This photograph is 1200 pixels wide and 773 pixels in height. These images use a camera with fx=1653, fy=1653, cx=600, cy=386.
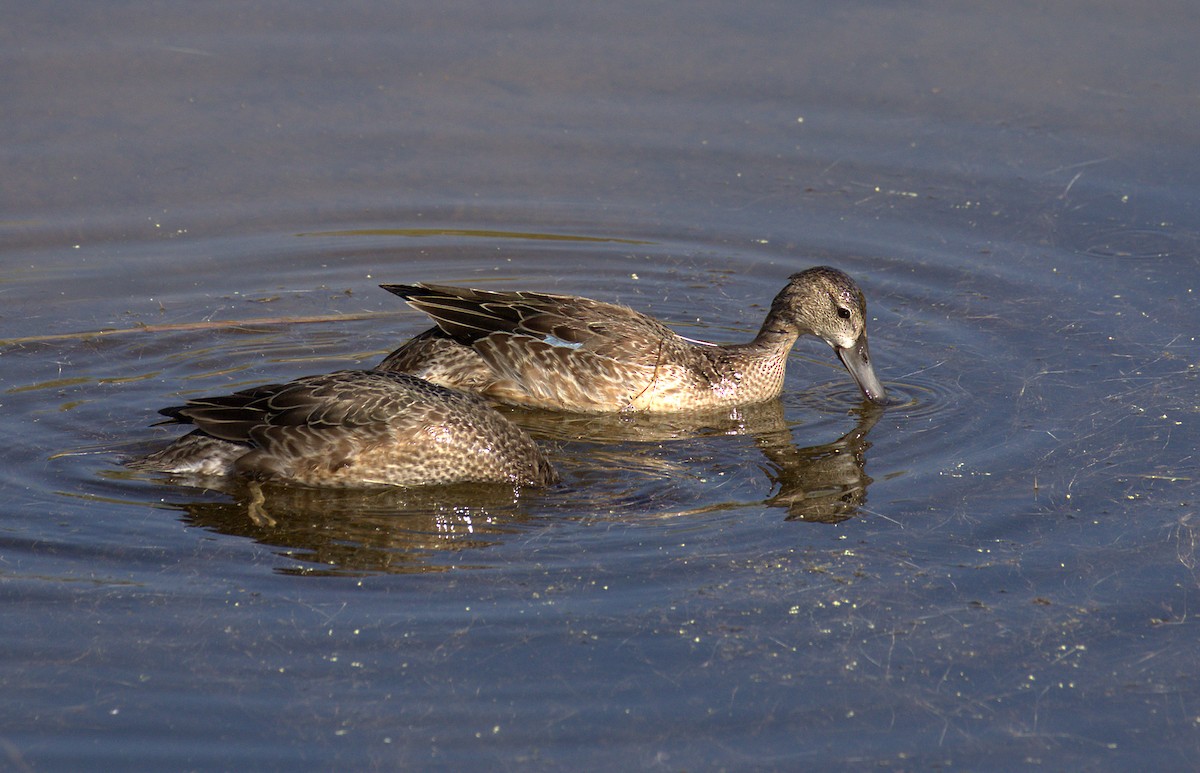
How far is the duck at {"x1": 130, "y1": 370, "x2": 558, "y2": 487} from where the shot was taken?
8.41 meters

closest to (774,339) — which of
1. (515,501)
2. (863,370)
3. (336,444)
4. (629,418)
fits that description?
(863,370)

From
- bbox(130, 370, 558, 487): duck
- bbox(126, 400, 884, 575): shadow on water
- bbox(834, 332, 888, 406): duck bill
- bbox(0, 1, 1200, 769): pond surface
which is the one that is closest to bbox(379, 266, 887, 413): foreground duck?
bbox(834, 332, 888, 406): duck bill

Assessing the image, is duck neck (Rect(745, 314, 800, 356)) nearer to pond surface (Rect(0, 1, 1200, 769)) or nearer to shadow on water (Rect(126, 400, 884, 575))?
pond surface (Rect(0, 1, 1200, 769))

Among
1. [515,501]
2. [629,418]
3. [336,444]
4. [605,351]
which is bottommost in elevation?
[515,501]

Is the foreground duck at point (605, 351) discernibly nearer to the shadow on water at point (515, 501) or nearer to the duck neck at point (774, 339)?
the duck neck at point (774, 339)

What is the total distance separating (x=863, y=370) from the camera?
386 inches

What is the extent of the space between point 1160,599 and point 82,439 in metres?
5.45

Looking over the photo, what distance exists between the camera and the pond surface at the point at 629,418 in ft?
20.9

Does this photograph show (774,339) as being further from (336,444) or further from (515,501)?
(336,444)

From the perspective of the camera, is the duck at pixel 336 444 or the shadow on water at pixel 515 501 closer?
the shadow on water at pixel 515 501

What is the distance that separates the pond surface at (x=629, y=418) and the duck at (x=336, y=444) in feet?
0.47

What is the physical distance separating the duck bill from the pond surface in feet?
0.71

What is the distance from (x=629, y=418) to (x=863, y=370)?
1.42 m

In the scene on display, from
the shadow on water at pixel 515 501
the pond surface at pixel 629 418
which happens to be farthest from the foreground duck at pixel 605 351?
the shadow on water at pixel 515 501
